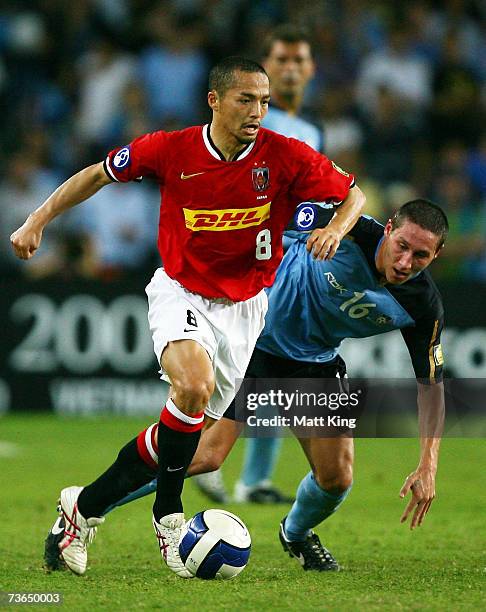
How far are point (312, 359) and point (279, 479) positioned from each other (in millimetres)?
2807

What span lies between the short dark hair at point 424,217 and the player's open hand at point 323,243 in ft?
1.40

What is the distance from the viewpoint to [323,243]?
472cm

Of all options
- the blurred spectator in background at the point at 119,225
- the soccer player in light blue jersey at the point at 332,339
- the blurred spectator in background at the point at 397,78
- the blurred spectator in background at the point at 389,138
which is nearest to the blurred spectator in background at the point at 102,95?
the blurred spectator in background at the point at 119,225

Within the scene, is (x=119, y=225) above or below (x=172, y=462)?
above

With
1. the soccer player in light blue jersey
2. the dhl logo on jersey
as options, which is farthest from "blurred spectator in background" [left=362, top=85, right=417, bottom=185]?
the dhl logo on jersey

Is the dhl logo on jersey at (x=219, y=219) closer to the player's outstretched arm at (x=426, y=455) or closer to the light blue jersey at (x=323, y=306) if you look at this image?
the light blue jersey at (x=323, y=306)

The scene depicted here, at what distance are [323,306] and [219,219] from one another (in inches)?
28.1

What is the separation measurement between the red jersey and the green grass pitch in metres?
1.29

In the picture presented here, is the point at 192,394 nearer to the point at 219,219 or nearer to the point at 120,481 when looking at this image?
the point at 120,481

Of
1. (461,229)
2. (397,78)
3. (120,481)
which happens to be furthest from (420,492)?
(397,78)

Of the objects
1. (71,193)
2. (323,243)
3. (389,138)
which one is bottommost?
(323,243)

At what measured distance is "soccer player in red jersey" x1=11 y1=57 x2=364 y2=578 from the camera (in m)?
5.07

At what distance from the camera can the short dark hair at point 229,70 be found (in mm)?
5094

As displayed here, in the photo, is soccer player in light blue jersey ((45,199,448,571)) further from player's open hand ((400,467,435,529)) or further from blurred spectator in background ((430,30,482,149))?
blurred spectator in background ((430,30,482,149))
